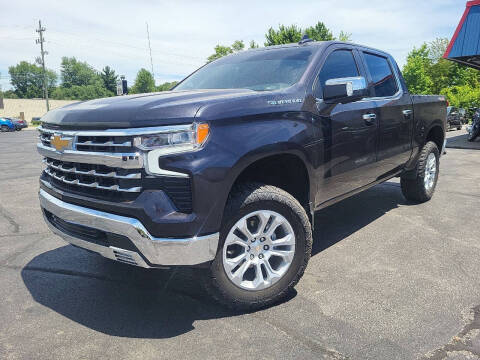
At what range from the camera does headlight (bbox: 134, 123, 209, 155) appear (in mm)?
2316

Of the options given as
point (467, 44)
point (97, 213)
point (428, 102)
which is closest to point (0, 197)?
point (97, 213)

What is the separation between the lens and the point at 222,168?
2.42 metres

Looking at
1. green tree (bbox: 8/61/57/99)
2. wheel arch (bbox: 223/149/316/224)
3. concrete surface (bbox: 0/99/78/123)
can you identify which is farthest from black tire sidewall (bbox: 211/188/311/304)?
green tree (bbox: 8/61/57/99)

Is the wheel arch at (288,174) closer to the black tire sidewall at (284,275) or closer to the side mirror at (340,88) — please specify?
the black tire sidewall at (284,275)

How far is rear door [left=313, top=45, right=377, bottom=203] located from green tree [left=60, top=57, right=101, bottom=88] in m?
129

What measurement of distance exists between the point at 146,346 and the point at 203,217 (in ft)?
2.87

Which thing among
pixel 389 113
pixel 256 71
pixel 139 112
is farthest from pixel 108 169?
pixel 389 113

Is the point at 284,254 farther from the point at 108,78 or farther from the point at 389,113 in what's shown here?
the point at 108,78

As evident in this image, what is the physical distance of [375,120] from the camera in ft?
13.0

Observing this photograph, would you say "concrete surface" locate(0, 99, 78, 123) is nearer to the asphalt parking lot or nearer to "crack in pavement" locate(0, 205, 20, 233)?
"crack in pavement" locate(0, 205, 20, 233)

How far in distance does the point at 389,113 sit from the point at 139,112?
292 cm

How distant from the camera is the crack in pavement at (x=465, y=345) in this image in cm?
229

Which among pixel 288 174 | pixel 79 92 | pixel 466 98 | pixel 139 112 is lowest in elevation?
pixel 288 174

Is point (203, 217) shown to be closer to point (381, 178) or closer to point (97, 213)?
point (97, 213)
